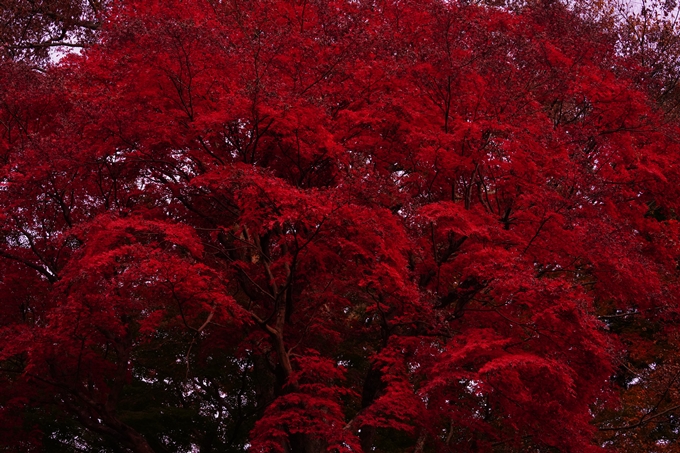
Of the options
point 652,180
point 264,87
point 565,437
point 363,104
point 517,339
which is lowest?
point 565,437

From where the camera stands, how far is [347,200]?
9.47 m

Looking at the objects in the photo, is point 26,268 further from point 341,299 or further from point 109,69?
point 341,299

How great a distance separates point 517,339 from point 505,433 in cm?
485

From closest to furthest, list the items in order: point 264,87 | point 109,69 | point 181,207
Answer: point 264,87
point 109,69
point 181,207

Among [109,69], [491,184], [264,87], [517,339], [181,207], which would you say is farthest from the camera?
[181,207]

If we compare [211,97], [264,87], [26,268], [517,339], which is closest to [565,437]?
[517,339]

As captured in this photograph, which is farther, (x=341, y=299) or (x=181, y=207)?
(x=181, y=207)

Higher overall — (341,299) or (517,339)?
(341,299)

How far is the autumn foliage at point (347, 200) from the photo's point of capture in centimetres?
970

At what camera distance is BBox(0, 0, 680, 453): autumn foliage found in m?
9.70

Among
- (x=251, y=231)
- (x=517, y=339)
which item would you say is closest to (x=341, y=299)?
(x=251, y=231)

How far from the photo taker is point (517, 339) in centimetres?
1025

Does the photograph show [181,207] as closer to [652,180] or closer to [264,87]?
[264,87]

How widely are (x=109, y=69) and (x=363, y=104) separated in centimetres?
421
